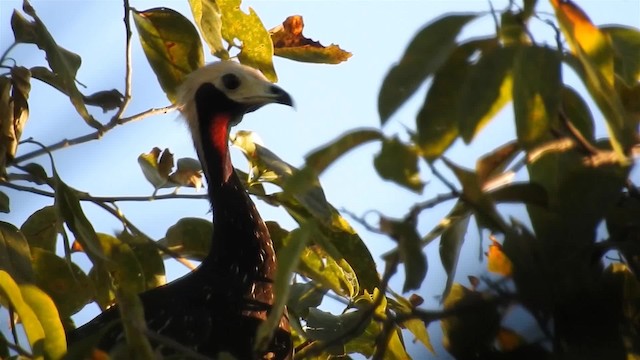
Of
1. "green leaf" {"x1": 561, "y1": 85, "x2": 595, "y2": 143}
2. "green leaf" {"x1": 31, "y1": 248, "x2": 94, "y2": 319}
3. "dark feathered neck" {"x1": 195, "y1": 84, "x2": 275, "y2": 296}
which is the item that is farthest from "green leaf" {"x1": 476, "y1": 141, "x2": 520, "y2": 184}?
"dark feathered neck" {"x1": 195, "y1": 84, "x2": 275, "y2": 296}

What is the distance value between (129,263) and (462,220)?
140cm

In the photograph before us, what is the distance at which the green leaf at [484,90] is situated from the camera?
151cm

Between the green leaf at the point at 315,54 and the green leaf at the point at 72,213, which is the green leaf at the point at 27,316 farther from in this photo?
the green leaf at the point at 315,54

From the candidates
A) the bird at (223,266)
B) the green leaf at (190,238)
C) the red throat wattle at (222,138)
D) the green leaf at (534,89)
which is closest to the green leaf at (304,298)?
the bird at (223,266)

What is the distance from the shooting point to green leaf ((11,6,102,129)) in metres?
2.79

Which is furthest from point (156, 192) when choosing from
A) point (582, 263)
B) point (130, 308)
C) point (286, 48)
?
point (582, 263)

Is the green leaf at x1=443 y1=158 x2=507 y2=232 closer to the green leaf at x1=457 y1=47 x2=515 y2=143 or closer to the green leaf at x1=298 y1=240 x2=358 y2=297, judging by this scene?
the green leaf at x1=457 y1=47 x2=515 y2=143

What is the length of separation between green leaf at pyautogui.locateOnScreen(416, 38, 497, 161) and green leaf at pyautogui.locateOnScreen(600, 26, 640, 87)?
0.66ft

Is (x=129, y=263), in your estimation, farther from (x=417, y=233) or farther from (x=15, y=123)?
(x=417, y=233)

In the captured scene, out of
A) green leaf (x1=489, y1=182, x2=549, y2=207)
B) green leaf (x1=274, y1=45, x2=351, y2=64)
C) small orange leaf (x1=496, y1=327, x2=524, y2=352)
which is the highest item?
green leaf (x1=274, y1=45, x2=351, y2=64)

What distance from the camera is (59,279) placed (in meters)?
3.06

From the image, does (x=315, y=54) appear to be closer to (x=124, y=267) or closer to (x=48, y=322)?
(x=124, y=267)

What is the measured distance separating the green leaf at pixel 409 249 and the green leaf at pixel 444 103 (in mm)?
125

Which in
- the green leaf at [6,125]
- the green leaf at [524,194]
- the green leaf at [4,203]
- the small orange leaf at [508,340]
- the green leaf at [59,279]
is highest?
the green leaf at [6,125]
